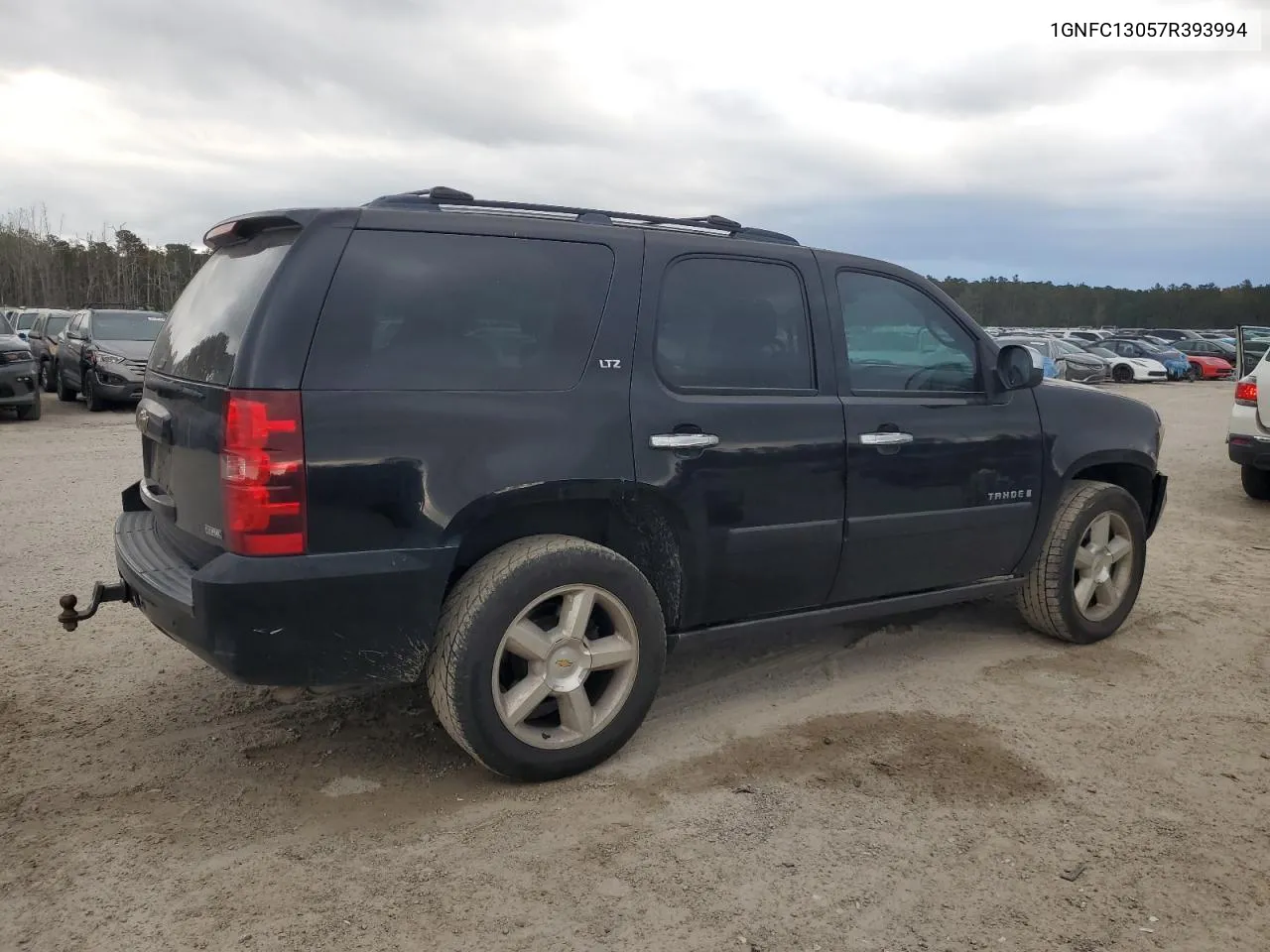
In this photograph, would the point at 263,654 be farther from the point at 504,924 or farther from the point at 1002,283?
the point at 1002,283

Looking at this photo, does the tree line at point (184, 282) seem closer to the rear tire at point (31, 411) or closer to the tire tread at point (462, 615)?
the rear tire at point (31, 411)

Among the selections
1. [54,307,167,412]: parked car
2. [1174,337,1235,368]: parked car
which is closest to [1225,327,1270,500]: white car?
[54,307,167,412]: parked car

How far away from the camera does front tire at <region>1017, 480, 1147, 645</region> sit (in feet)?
15.9

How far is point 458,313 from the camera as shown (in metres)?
3.30

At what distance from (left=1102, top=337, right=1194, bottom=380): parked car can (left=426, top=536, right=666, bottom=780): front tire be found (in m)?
35.6

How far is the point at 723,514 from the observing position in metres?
3.72

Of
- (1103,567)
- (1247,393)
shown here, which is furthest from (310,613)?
(1247,393)

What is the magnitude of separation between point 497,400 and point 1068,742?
8.07ft

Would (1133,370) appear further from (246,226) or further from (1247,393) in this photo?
(246,226)

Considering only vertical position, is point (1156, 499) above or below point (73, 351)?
below

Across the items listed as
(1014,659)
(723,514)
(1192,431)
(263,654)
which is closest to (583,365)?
(723,514)

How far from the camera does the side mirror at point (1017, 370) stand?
4555mm

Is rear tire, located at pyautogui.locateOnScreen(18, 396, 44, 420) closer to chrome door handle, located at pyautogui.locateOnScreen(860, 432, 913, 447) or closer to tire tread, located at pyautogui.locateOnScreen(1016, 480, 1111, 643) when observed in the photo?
chrome door handle, located at pyautogui.locateOnScreen(860, 432, 913, 447)

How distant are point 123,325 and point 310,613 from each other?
16340mm
